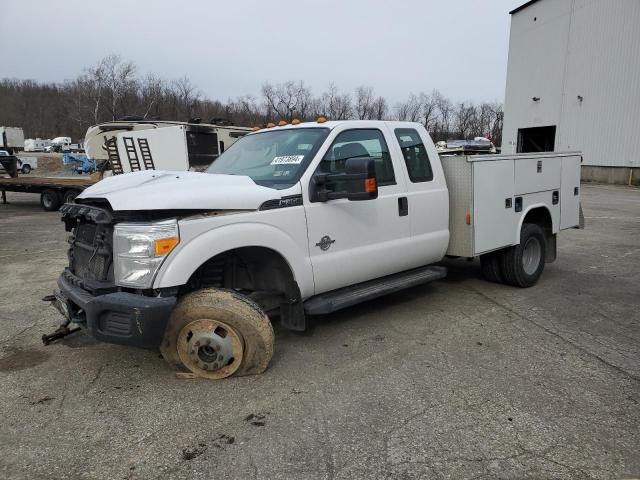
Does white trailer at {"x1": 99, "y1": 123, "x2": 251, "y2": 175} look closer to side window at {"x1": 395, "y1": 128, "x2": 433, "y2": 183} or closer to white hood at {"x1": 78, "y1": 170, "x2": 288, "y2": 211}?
side window at {"x1": 395, "y1": 128, "x2": 433, "y2": 183}

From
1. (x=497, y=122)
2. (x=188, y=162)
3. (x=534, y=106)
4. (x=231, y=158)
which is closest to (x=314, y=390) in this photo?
(x=231, y=158)

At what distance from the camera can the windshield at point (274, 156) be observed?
13.8ft

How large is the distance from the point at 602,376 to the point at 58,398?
13.4 ft

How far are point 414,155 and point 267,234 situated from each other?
2.08 metres

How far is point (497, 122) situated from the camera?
81.9 meters

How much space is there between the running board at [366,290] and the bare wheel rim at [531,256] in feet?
5.43

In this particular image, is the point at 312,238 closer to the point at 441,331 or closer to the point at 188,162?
the point at 441,331

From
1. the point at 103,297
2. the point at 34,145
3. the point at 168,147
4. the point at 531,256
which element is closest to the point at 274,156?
the point at 103,297

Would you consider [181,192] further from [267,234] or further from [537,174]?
[537,174]

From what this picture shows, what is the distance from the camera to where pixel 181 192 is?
349cm

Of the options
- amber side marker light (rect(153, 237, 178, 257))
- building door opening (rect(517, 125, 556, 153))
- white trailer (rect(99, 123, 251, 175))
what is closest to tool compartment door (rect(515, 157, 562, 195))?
amber side marker light (rect(153, 237, 178, 257))

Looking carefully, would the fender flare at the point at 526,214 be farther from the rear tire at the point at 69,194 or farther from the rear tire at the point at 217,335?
the rear tire at the point at 69,194

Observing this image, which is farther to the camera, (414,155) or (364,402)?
(414,155)

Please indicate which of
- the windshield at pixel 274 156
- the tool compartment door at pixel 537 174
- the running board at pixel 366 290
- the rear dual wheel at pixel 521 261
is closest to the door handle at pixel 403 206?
the running board at pixel 366 290
